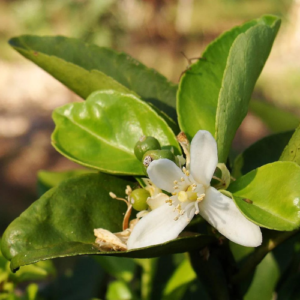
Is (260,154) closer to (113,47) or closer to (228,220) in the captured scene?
(228,220)

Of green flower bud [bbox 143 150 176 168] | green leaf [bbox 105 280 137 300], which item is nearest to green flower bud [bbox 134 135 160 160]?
green flower bud [bbox 143 150 176 168]

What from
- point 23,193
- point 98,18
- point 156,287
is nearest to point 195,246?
point 156,287

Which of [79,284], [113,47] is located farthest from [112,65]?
[113,47]

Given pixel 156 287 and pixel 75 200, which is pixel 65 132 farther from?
pixel 156 287

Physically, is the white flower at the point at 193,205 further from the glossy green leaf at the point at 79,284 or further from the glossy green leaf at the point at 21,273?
the glossy green leaf at the point at 79,284

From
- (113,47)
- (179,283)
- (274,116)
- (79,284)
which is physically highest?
(274,116)
